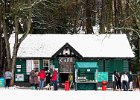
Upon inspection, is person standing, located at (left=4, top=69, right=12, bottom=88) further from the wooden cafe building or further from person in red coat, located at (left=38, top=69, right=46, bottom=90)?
the wooden cafe building

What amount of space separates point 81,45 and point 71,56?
306 cm

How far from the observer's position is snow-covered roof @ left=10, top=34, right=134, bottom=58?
4312 cm

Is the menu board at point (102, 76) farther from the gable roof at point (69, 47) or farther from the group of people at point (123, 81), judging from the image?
the gable roof at point (69, 47)

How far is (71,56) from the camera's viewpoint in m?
42.2

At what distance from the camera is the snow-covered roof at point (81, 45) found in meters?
43.1

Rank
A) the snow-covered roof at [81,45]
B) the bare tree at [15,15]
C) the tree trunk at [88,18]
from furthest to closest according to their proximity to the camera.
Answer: the tree trunk at [88,18] < the snow-covered roof at [81,45] < the bare tree at [15,15]

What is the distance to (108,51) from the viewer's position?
1713 inches

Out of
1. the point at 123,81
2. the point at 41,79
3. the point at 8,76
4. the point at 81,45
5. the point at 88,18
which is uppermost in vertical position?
the point at 88,18

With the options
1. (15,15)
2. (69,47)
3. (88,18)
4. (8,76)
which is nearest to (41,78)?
(8,76)

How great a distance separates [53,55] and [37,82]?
17.5 ft

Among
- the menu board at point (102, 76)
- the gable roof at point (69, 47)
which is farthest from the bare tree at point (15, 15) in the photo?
the menu board at point (102, 76)

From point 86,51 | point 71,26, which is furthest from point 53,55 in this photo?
point 71,26

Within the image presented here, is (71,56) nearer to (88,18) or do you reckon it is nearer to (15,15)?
(15,15)

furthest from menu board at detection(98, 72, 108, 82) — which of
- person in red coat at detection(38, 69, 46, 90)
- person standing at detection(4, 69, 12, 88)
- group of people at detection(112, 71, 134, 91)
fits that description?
person standing at detection(4, 69, 12, 88)
